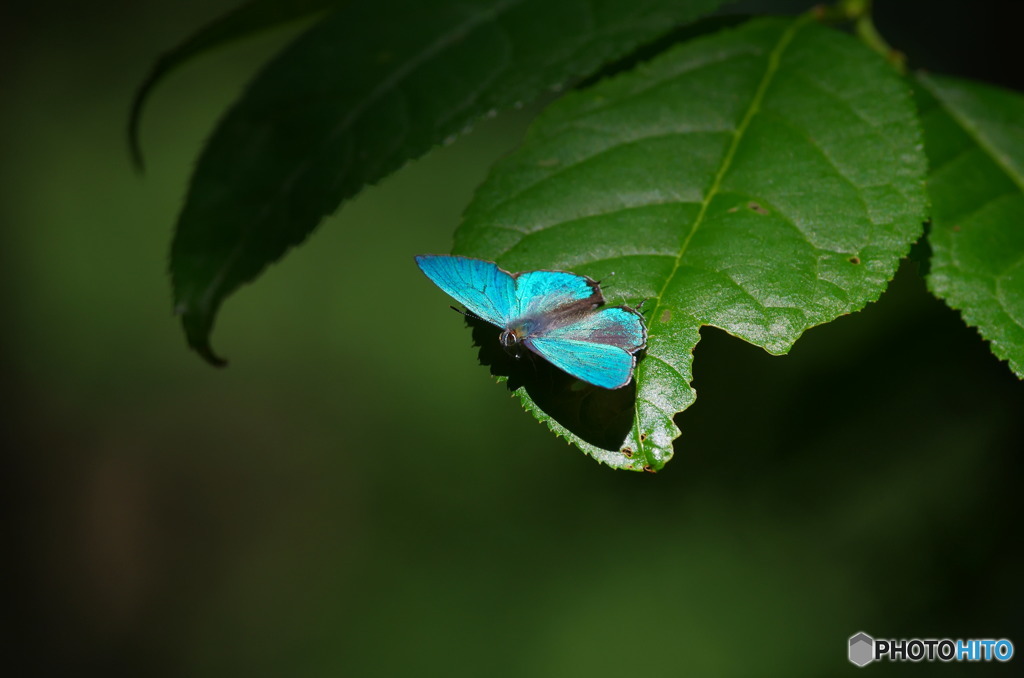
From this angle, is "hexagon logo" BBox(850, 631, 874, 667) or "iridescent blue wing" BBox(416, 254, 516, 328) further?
"hexagon logo" BBox(850, 631, 874, 667)

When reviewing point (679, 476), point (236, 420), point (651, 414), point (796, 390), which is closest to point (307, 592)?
point (236, 420)

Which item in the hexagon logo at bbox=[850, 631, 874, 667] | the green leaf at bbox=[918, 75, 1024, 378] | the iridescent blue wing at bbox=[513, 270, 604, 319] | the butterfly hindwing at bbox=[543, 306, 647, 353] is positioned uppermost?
the green leaf at bbox=[918, 75, 1024, 378]

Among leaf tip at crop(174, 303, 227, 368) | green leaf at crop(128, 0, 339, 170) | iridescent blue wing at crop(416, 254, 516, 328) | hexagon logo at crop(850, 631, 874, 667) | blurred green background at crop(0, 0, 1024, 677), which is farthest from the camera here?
hexagon logo at crop(850, 631, 874, 667)

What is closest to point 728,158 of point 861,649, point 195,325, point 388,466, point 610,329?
point 610,329

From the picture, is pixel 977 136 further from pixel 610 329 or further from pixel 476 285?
pixel 476 285

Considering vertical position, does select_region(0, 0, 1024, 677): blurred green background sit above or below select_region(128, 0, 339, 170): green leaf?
below

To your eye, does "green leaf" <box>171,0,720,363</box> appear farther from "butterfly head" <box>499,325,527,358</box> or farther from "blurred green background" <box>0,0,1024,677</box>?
"blurred green background" <box>0,0,1024,677</box>

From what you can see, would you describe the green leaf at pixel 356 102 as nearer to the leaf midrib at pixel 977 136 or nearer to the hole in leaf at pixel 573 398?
the hole in leaf at pixel 573 398

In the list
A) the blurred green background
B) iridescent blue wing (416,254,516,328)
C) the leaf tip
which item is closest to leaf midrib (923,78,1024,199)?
the blurred green background
